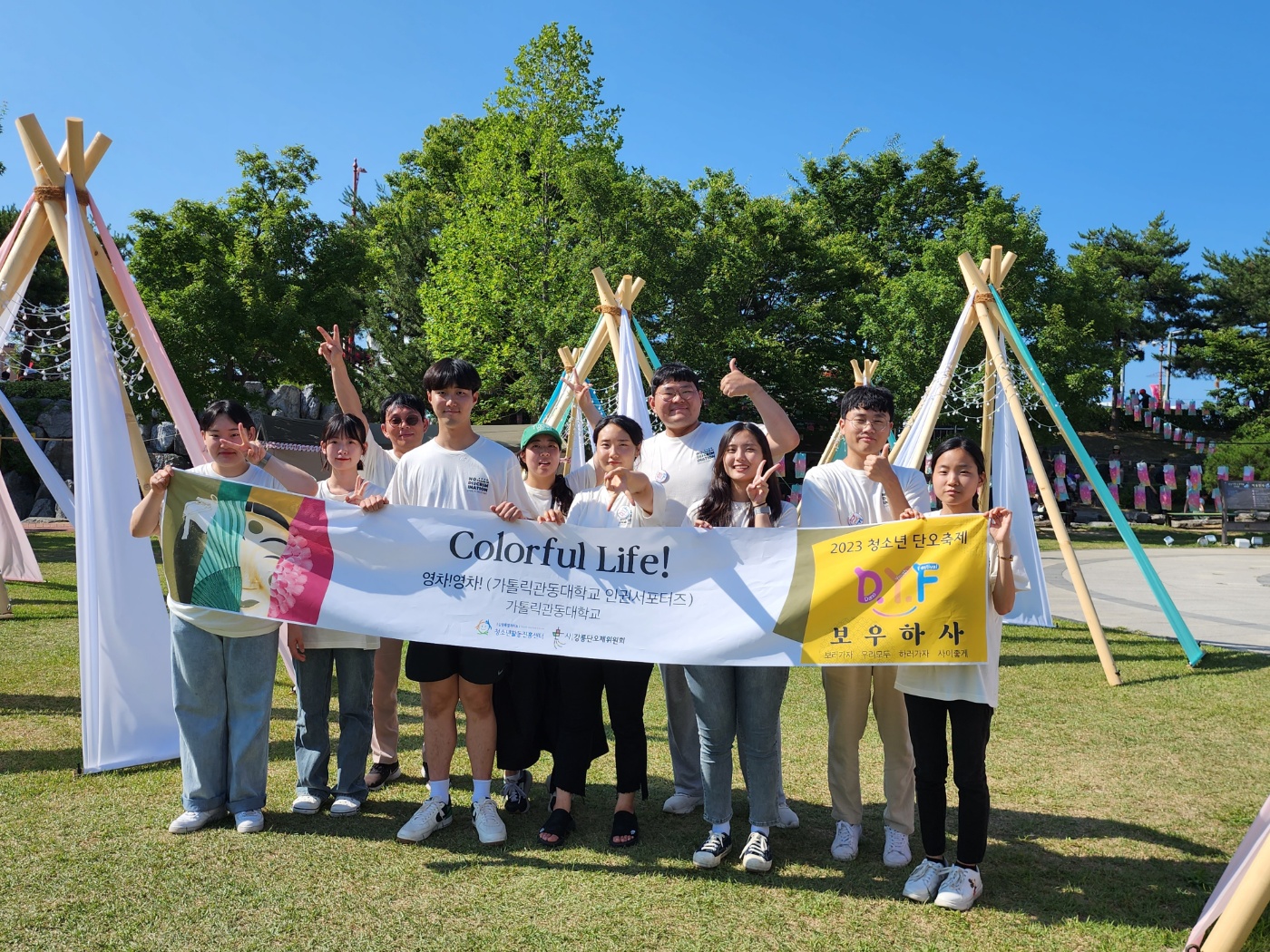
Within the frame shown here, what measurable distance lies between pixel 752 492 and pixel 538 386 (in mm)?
16499

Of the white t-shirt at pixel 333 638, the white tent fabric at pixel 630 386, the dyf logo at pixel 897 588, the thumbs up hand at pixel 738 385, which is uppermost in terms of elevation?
the white tent fabric at pixel 630 386

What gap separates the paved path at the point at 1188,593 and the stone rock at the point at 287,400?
22.8 m

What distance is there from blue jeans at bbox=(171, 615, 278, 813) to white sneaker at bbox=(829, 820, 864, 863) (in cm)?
246

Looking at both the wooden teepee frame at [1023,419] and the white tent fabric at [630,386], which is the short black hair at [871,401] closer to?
the wooden teepee frame at [1023,419]

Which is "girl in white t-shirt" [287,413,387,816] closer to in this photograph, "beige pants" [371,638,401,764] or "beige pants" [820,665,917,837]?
"beige pants" [371,638,401,764]

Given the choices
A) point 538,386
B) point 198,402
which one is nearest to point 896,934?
point 538,386

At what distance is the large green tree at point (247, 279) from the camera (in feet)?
63.6

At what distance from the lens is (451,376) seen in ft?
12.4

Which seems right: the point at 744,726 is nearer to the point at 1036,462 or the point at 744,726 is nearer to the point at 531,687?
the point at 531,687

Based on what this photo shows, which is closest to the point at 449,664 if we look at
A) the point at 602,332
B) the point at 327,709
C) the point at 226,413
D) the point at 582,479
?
the point at 327,709

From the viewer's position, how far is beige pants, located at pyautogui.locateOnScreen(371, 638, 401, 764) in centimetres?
451

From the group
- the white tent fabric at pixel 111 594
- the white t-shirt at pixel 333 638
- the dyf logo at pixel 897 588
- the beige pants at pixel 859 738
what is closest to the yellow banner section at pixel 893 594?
the dyf logo at pixel 897 588

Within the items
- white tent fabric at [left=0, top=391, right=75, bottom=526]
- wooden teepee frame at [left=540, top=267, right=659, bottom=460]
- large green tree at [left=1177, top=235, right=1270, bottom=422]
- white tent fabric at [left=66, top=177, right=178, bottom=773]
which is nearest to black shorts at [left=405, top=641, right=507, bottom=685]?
white tent fabric at [left=66, top=177, right=178, bottom=773]

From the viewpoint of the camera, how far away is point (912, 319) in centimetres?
2211
